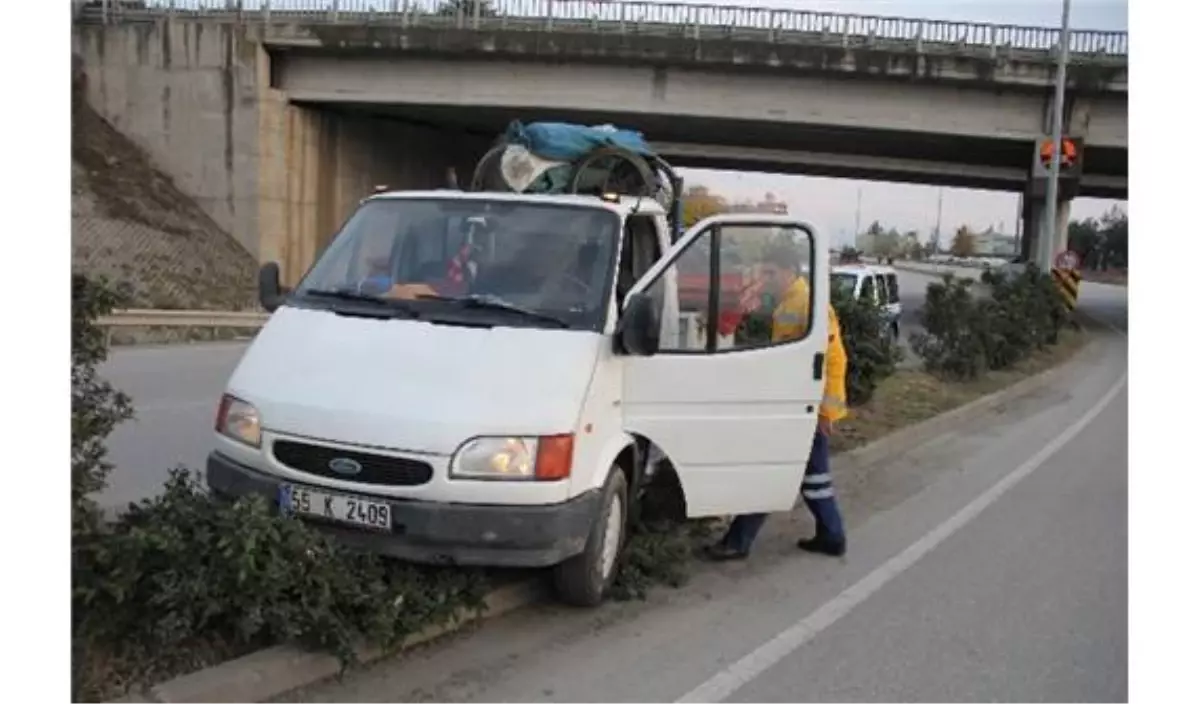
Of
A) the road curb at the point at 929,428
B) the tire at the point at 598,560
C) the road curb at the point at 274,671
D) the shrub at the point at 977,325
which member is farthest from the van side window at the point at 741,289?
the shrub at the point at 977,325

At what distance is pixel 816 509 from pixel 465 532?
2877 mm

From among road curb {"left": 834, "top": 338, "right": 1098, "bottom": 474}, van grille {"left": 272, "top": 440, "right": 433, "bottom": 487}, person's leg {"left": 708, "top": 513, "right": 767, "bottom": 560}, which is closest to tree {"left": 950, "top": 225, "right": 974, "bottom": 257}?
road curb {"left": 834, "top": 338, "right": 1098, "bottom": 474}

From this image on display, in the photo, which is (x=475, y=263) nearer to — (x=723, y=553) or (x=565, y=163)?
(x=565, y=163)

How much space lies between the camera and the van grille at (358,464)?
187 inches

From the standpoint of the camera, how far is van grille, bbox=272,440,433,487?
187 inches

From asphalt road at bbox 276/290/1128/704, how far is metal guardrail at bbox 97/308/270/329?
1287cm

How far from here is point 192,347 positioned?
1845 centimetres

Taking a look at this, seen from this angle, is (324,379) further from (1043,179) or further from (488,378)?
(1043,179)

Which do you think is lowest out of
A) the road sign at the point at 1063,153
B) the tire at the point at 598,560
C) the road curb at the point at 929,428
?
the road curb at the point at 929,428

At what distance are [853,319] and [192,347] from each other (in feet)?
37.9

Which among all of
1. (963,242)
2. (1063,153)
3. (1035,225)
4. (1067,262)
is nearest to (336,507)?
(1063,153)

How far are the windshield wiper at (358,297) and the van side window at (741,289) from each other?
1.22m

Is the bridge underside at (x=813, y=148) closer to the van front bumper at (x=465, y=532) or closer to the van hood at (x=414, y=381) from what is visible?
the van hood at (x=414, y=381)

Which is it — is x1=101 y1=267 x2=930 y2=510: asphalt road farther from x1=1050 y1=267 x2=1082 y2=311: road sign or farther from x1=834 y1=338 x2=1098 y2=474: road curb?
x1=1050 y1=267 x2=1082 y2=311: road sign
